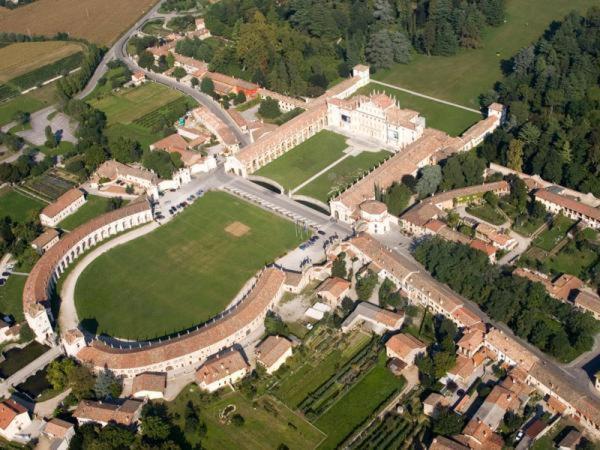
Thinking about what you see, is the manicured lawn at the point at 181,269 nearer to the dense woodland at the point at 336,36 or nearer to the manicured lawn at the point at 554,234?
the manicured lawn at the point at 554,234

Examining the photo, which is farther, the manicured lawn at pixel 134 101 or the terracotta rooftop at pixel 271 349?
the manicured lawn at pixel 134 101

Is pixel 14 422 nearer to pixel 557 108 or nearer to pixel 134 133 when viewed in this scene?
pixel 134 133

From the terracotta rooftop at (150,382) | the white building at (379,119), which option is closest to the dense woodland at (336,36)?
the white building at (379,119)

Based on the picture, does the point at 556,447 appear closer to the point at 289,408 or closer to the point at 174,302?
the point at 289,408

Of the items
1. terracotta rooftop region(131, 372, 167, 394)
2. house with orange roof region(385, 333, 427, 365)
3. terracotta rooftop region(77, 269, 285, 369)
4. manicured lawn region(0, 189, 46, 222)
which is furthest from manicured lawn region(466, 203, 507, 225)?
manicured lawn region(0, 189, 46, 222)

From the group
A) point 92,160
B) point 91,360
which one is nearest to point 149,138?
point 92,160

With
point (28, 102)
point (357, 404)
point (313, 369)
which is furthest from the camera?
point (28, 102)

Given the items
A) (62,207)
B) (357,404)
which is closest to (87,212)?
(62,207)
